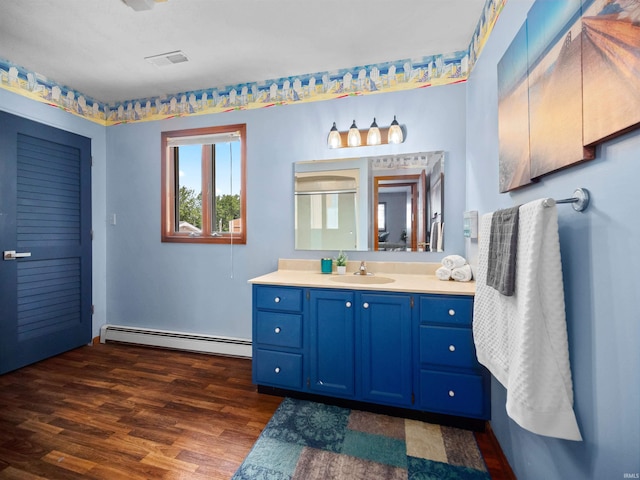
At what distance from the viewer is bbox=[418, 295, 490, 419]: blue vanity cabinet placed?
170cm

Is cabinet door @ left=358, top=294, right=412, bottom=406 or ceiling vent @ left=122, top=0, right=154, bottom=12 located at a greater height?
ceiling vent @ left=122, top=0, right=154, bottom=12

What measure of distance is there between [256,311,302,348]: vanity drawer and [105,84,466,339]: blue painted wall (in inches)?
27.2

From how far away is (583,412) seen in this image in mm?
882

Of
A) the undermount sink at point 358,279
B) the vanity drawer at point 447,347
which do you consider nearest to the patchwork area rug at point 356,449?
the vanity drawer at point 447,347

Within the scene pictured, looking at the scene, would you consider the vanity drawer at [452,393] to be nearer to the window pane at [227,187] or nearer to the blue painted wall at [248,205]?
the blue painted wall at [248,205]

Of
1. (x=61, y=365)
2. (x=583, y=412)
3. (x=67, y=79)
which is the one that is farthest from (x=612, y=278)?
(x=67, y=79)

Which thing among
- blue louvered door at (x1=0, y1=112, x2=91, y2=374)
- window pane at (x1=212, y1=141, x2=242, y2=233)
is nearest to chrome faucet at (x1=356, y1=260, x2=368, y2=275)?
window pane at (x1=212, y1=141, x2=242, y2=233)

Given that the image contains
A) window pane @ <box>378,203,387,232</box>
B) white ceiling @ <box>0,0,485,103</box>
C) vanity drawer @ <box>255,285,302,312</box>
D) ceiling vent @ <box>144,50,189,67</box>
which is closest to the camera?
white ceiling @ <box>0,0,485,103</box>

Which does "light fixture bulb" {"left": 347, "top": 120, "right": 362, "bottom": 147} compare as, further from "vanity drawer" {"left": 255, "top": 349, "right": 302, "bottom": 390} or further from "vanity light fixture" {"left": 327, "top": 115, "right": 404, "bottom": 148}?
"vanity drawer" {"left": 255, "top": 349, "right": 302, "bottom": 390}

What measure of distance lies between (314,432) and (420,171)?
1.99 metres

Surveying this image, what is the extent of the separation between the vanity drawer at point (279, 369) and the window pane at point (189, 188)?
1.52 m

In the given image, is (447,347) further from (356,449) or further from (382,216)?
(382,216)

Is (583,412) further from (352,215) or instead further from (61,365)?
(61,365)

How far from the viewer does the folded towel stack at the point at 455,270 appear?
2.00 metres
